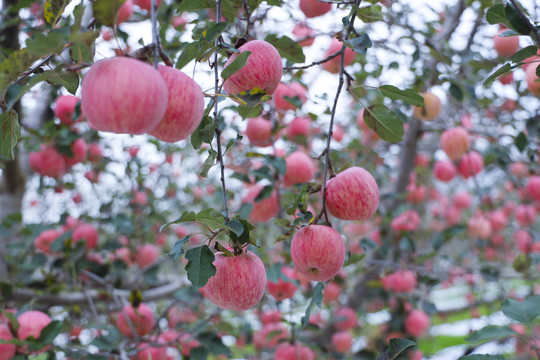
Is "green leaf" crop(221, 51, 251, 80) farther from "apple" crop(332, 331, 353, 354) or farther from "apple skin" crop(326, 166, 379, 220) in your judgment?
"apple" crop(332, 331, 353, 354)

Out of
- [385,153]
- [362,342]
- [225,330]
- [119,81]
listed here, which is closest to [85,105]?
[119,81]

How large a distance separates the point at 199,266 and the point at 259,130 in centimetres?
84

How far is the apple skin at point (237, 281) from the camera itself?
71cm

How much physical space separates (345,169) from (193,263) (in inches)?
18.8

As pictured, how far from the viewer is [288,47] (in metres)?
0.88

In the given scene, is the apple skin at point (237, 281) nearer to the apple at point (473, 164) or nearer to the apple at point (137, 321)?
the apple at point (137, 321)

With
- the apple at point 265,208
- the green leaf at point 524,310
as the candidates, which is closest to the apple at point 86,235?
the apple at point 265,208

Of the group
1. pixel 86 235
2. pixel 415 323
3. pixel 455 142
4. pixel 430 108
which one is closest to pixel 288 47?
pixel 430 108

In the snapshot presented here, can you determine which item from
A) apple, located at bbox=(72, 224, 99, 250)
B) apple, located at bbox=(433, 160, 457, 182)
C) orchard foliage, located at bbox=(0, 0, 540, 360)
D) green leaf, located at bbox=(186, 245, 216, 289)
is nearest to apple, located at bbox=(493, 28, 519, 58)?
orchard foliage, located at bbox=(0, 0, 540, 360)

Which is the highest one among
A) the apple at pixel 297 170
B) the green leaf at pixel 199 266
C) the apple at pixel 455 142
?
the green leaf at pixel 199 266

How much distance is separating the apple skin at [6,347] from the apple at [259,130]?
93 centimetres

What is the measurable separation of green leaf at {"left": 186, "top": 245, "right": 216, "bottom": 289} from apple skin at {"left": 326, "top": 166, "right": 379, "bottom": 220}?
33 centimetres

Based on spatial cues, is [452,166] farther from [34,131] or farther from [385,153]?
[34,131]

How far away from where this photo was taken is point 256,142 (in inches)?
56.7
